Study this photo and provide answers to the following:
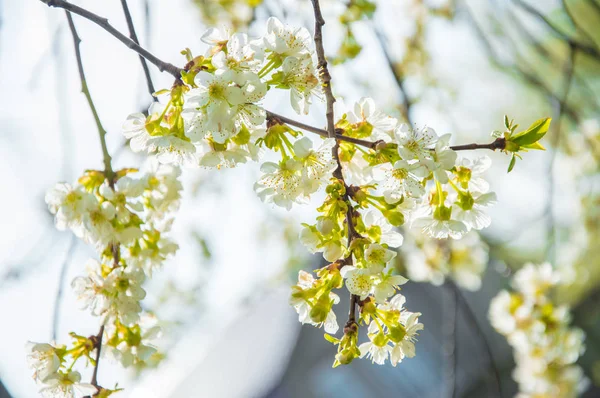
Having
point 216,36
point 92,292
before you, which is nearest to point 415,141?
point 216,36

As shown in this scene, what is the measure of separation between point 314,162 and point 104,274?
1.97ft

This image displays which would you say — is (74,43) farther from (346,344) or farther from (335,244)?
(346,344)

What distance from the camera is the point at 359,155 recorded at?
104cm

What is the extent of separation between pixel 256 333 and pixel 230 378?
86 centimetres

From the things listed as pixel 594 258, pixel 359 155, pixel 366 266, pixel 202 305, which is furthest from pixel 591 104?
pixel 594 258

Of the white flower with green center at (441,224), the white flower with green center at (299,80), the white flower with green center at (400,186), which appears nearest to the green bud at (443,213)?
the white flower with green center at (441,224)

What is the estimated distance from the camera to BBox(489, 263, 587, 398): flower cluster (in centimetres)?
253

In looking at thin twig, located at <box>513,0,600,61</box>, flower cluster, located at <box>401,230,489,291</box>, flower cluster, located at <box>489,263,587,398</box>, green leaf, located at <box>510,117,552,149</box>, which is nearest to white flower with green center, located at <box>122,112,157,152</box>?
green leaf, located at <box>510,117,552,149</box>

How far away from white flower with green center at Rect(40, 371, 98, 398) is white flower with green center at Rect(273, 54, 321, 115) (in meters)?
0.78

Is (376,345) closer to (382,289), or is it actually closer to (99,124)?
(382,289)

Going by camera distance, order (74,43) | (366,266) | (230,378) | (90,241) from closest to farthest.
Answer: (366,266), (90,241), (74,43), (230,378)

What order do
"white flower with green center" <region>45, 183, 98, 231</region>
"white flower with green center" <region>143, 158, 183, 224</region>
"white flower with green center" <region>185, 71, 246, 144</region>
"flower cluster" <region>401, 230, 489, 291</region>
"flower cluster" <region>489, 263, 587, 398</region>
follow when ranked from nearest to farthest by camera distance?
"white flower with green center" <region>185, 71, 246, 144</region>
"white flower with green center" <region>45, 183, 98, 231</region>
"white flower with green center" <region>143, 158, 183, 224</region>
"flower cluster" <region>489, 263, 587, 398</region>
"flower cluster" <region>401, 230, 489, 291</region>

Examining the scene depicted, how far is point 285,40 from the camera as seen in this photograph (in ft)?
3.15

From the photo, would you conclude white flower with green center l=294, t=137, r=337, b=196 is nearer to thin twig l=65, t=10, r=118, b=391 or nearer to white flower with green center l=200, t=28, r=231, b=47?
white flower with green center l=200, t=28, r=231, b=47
